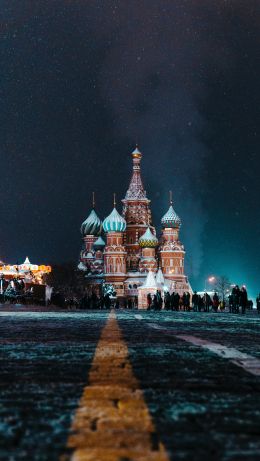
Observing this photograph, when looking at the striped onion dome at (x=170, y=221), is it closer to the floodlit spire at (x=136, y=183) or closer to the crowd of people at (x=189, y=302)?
the floodlit spire at (x=136, y=183)

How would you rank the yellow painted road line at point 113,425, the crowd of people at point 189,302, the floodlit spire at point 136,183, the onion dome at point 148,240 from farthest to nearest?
the floodlit spire at point 136,183
the onion dome at point 148,240
the crowd of people at point 189,302
the yellow painted road line at point 113,425

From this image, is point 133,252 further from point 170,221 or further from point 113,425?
point 113,425

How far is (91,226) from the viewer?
118812mm

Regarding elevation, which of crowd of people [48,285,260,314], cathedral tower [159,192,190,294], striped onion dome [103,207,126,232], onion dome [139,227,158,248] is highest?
striped onion dome [103,207,126,232]

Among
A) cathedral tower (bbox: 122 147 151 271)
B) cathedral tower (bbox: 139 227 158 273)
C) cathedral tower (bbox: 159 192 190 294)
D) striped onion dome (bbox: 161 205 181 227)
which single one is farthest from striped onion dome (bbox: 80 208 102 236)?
cathedral tower (bbox: 139 227 158 273)

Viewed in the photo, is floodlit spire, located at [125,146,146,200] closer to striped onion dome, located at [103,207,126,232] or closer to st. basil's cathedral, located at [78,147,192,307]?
st. basil's cathedral, located at [78,147,192,307]

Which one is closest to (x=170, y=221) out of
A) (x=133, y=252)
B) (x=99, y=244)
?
(x=133, y=252)

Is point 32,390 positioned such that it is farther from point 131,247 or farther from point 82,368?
point 131,247

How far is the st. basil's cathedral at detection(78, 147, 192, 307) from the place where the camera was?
101375 millimetres

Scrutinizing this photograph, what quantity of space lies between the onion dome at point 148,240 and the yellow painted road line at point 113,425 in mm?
97681

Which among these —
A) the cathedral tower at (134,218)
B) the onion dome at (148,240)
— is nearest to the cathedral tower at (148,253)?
the onion dome at (148,240)

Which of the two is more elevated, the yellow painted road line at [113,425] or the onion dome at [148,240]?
the onion dome at [148,240]

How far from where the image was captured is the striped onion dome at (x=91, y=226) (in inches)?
4658

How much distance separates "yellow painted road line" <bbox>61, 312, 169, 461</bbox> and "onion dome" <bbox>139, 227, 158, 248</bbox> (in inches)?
3846
